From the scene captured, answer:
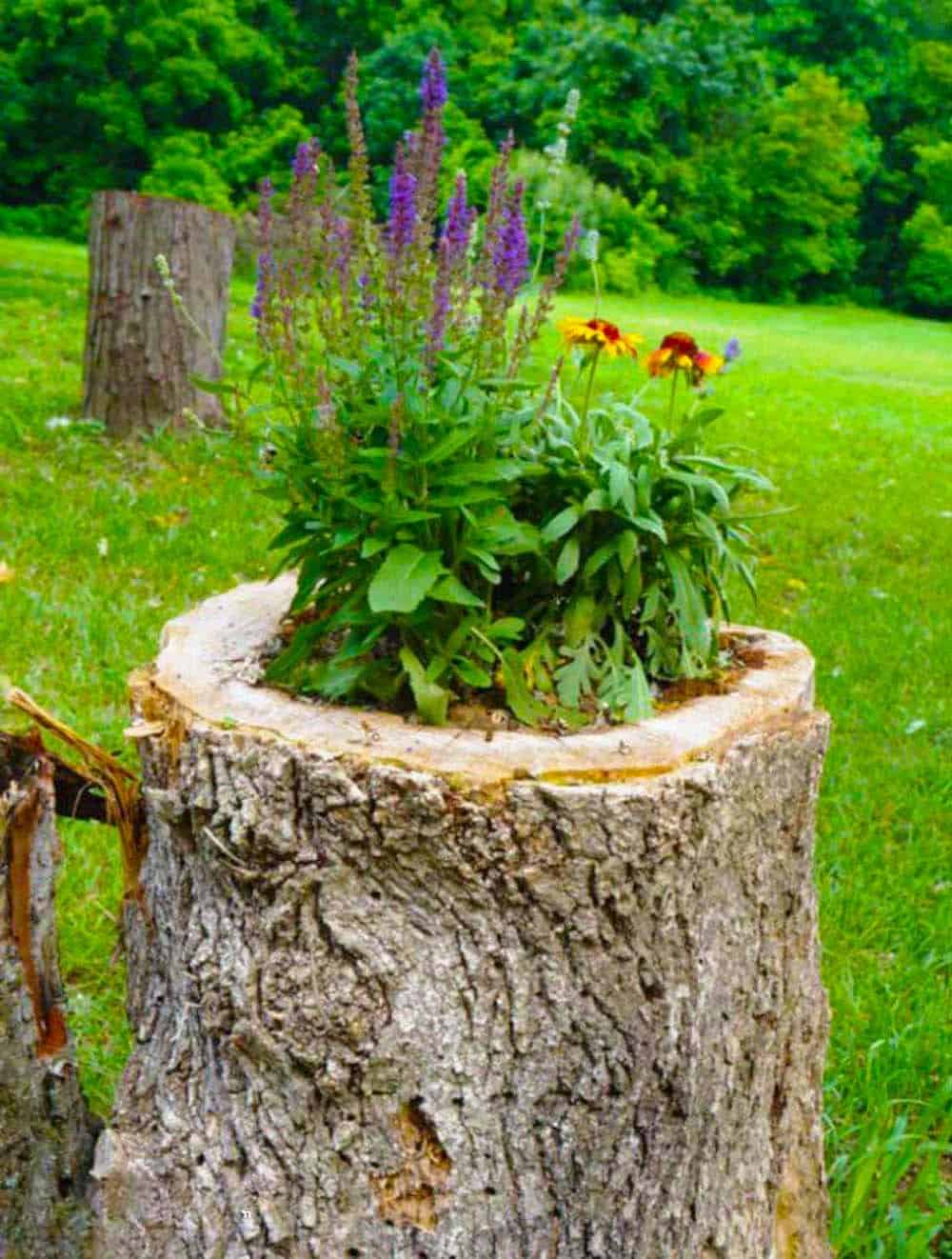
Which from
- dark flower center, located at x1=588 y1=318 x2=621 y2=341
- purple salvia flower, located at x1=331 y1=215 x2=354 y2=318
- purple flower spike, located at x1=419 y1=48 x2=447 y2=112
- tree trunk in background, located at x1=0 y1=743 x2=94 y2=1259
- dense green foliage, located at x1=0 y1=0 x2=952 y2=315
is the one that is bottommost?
tree trunk in background, located at x1=0 y1=743 x2=94 y2=1259

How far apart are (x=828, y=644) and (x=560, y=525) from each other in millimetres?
3541

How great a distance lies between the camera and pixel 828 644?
17.1ft

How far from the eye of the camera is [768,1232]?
2.09 meters

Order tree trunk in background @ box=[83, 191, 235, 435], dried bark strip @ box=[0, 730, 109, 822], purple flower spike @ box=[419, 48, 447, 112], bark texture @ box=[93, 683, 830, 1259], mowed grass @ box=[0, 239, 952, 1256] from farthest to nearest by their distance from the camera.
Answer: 1. tree trunk in background @ box=[83, 191, 235, 435]
2. mowed grass @ box=[0, 239, 952, 1256]
3. dried bark strip @ box=[0, 730, 109, 822]
4. purple flower spike @ box=[419, 48, 447, 112]
5. bark texture @ box=[93, 683, 830, 1259]

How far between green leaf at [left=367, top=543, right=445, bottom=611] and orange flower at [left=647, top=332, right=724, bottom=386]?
2.10ft

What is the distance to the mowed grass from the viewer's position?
2.62 meters

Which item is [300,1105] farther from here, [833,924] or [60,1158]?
[833,924]

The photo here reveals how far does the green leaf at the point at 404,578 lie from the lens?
173 centimetres

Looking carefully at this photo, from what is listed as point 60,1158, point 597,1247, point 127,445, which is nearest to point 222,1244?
point 60,1158

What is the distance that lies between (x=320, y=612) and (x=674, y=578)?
21.9 inches

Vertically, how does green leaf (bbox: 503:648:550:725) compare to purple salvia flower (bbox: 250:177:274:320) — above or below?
below

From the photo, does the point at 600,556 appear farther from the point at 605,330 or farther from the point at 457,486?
the point at 605,330

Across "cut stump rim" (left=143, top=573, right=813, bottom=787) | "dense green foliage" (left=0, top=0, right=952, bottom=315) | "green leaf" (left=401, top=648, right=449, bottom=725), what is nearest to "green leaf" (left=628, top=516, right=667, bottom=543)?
"cut stump rim" (left=143, top=573, right=813, bottom=787)

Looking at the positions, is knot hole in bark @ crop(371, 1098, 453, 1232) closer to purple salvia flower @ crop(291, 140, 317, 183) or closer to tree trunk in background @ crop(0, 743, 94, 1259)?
tree trunk in background @ crop(0, 743, 94, 1259)
